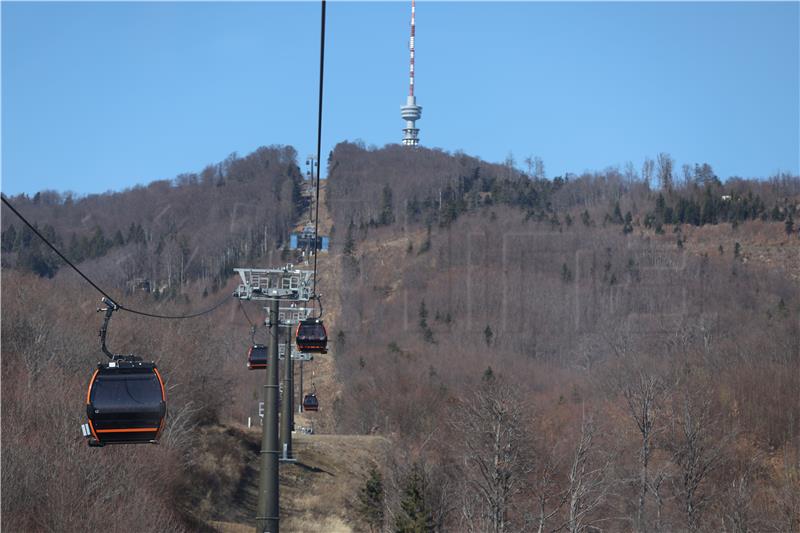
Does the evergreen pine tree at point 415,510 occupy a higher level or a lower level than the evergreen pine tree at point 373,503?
higher

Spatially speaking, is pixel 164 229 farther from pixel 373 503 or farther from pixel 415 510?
pixel 415 510

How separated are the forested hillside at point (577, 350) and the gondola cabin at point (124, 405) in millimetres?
23157

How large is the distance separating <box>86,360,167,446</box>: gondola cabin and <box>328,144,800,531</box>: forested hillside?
76.0 feet

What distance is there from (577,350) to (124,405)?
121421 mm

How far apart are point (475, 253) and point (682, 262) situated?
3028 centimetres

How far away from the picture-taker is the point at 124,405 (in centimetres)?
1808

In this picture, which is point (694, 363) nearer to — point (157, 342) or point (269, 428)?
point (157, 342)

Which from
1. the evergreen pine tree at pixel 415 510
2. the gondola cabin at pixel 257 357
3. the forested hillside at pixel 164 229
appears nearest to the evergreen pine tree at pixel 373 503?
the evergreen pine tree at pixel 415 510

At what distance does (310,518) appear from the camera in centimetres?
6012

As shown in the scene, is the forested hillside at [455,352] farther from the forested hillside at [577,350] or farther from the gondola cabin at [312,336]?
the gondola cabin at [312,336]

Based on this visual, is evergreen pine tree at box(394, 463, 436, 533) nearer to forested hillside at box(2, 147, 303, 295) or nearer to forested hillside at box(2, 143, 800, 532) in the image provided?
forested hillside at box(2, 143, 800, 532)

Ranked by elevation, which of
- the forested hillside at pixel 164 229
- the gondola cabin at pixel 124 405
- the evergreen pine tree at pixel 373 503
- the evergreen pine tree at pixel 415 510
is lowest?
the evergreen pine tree at pixel 373 503

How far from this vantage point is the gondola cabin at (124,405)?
59.2 feet

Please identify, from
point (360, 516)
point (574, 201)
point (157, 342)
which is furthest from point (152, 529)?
point (574, 201)
